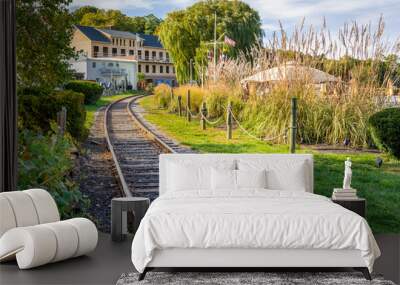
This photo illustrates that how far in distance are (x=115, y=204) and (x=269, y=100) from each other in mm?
2128

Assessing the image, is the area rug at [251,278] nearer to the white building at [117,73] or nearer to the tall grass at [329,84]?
the tall grass at [329,84]

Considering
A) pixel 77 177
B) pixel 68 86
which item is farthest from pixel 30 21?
pixel 77 177

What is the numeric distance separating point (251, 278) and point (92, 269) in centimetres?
128

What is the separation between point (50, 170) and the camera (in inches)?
287

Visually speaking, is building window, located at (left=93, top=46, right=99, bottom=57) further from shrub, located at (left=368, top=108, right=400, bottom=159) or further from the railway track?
shrub, located at (left=368, top=108, right=400, bottom=159)

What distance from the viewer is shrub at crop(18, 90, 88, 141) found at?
24.2 feet

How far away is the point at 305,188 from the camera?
21.3 feet

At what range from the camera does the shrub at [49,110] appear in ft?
24.2

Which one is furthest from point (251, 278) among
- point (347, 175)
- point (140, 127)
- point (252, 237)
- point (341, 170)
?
point (140, 127)

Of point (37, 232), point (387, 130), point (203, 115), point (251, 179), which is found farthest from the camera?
point (203, 115)

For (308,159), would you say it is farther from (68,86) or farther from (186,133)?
(68,86)

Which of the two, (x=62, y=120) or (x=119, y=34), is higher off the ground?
(x=119, y=34)

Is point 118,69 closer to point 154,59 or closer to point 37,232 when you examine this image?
point 154,59

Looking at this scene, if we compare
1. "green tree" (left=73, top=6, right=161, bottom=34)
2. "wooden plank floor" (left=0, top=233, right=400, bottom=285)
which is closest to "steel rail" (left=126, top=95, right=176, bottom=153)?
"green tree" (left=73, top=6, right=161, bottom=34)
